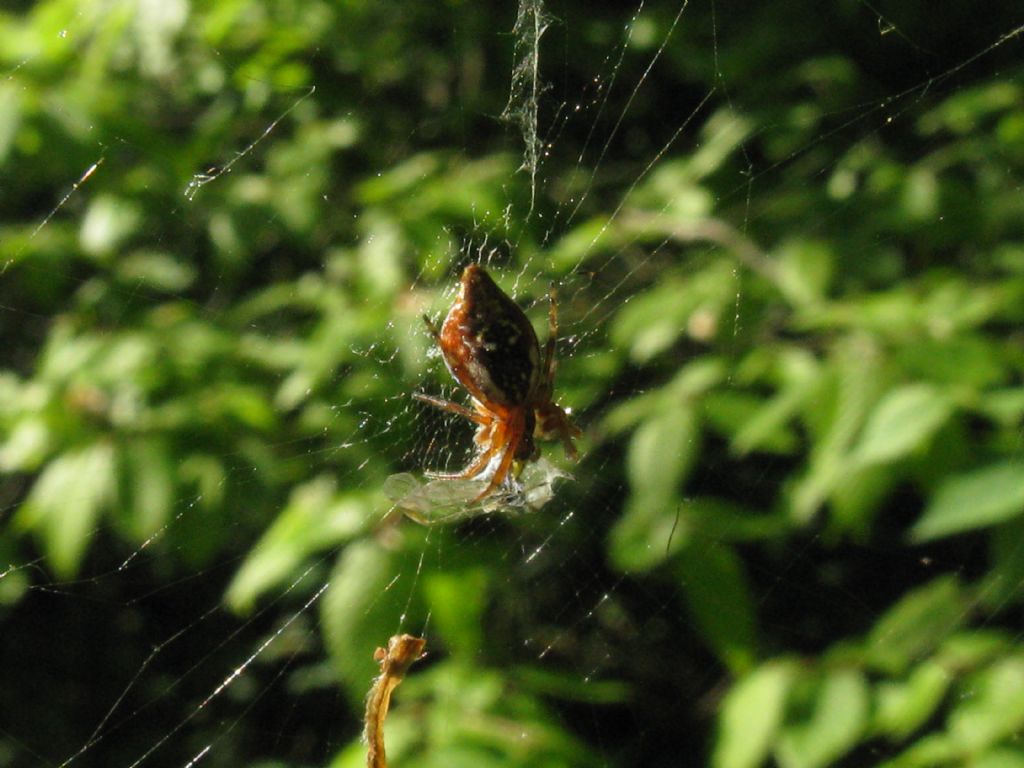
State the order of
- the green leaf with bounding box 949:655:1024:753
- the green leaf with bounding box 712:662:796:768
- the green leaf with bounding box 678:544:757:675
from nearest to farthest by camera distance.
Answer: the green leaf with bounding box 949:655:1024:753
the green leaf with bounding box 712:662:796:768
the green leaf with bounding box 678:544:757:675

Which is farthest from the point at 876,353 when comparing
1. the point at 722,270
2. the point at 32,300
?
the point at 32,300

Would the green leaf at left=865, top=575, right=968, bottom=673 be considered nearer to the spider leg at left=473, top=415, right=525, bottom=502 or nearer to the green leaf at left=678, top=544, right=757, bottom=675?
the green leaf at left=678, top=544, right=757, bottom=675

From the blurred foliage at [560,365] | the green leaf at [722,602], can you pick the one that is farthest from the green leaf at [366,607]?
the green leaf at [722,602]

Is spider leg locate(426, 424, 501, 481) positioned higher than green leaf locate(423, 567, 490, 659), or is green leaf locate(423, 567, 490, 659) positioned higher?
spider leg locate(426, 424, 501, 481)

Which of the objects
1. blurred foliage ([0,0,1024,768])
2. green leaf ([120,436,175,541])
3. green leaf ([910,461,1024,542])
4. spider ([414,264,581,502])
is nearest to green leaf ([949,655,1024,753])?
blurred foliage ([0,0,1024,768])

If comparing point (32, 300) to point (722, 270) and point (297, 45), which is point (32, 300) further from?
point (722, 270)

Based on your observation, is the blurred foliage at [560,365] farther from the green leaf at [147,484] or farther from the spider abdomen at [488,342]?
the spider abdomen at [488,342]
